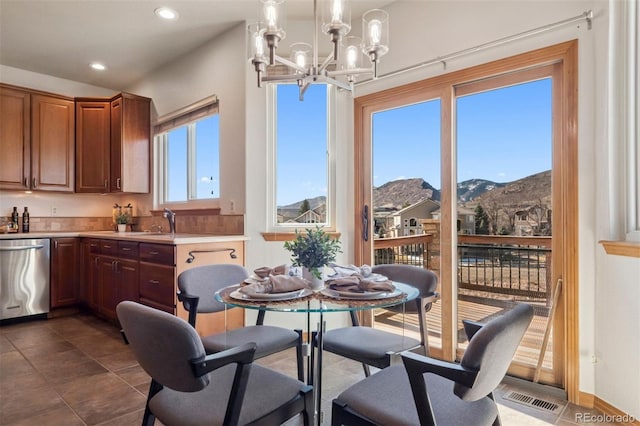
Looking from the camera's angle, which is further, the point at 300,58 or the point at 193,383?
the point at 300,58

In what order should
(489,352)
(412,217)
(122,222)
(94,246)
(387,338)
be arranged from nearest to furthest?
(489,352)
(387,338)
(412,217)
(94,246)
(122,222)

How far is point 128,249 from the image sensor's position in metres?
3.46

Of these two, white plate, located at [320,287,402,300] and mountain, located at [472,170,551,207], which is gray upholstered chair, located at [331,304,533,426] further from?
mountain, located at [472,170,551,207]

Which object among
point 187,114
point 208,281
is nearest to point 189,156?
point 187,114

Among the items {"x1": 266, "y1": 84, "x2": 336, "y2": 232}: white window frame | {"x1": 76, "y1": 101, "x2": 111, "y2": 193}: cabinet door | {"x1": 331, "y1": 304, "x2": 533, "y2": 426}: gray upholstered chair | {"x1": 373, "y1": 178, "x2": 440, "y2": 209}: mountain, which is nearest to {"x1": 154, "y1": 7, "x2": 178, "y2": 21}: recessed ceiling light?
{"x1": 266, "y1": 84, "x2": 336, "y2": 232}: white window frame

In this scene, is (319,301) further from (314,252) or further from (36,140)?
(36,140)

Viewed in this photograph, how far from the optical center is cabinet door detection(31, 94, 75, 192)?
4.17 metres

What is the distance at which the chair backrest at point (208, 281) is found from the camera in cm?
205

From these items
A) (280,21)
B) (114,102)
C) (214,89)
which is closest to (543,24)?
(280,21)

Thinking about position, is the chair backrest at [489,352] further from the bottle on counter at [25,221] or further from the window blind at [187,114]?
the bottle on counter at [25,221]

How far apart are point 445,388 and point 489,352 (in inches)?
16.1

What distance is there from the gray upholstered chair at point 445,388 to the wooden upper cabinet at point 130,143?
13.1 ft

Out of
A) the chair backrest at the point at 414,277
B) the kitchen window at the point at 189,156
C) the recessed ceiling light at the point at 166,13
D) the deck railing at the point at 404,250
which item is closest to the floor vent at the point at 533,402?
the chair backrest at the point at 414,277

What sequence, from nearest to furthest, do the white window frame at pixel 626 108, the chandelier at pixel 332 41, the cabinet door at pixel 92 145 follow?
the chandelier at pixel 332 41
the white window frame at pixel 626 108
the cabinet door at pixel 92 145
